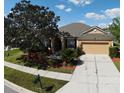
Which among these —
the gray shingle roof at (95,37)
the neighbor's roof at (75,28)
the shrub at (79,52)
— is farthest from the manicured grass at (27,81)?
the gray shingle roof at (95,37)

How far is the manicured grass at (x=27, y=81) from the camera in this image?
14078 mm

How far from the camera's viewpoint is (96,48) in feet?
59.0

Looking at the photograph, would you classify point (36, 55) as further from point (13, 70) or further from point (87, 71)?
point (87, 71)

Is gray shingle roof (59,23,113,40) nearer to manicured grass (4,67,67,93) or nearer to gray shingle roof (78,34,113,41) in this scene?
gray shingle roof (78,34,113,41)

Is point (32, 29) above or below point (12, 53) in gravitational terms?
above

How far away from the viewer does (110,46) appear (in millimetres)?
18031

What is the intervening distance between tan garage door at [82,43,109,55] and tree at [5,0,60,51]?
2.33 m

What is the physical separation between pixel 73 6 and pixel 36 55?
12.6ft

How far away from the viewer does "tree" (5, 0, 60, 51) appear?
16.2 metres

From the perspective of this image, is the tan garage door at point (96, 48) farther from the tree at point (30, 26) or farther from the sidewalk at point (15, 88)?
the sidewalk at point (15, 88)

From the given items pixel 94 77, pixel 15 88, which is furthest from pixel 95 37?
pixel 15 88

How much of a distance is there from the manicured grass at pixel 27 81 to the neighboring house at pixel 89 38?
2727 millimetres

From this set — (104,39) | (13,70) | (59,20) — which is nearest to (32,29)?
(59,20)

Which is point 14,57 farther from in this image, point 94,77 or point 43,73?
point 94,77
